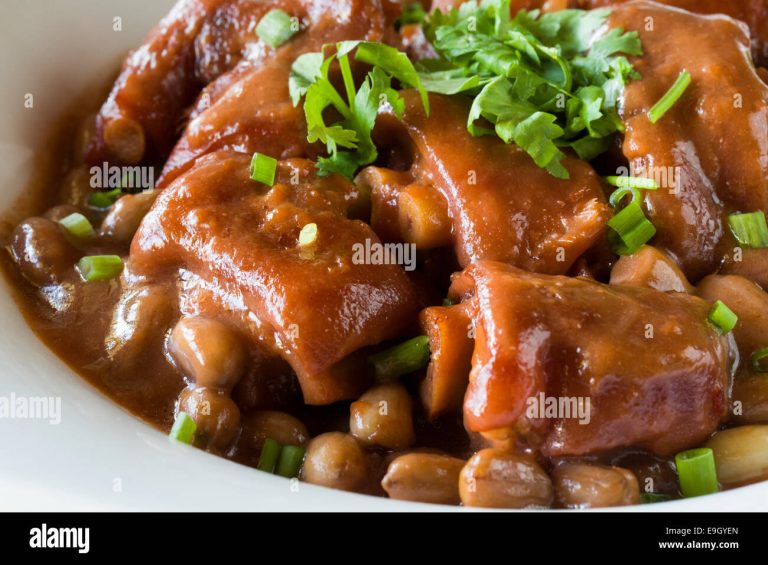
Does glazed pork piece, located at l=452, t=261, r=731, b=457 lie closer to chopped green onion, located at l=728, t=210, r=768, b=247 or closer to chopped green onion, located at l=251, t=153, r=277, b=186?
chopped green onion, located at l=728, t=210, r=768, b=247

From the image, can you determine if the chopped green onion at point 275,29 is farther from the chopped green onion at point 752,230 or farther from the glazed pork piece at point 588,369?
the chopped green onion at point 752,230

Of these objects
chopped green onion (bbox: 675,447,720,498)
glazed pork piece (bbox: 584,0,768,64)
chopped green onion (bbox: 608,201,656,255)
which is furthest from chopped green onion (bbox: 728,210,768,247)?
glazed pork piece (bbox: 584,0,768,64)

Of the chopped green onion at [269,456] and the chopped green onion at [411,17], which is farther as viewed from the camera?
the chopped green onion at [411,17]

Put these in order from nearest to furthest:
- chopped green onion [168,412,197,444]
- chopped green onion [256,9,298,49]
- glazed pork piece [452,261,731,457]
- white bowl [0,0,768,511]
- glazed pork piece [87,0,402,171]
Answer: white bowl [0,0,768,511] < glazed pork piece [452,261,731,457] < chopped green onion [168,412,197,444] < glazed pork piece [87,0,402,171] < chopped green onion [256,9,298,49]

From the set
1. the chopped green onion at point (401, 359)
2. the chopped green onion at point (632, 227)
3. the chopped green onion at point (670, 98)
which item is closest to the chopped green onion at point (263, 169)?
the chopped green onion at point (401, 359)

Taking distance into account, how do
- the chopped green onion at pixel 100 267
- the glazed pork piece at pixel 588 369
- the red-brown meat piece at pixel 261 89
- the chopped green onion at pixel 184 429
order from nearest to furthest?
the glazed pork piece at pixel 588 369 → the chopped green onion at pixel 184 429 → the chopped green onion at pixel 100 267 → the red-brown meat piece at pixel 261 89
